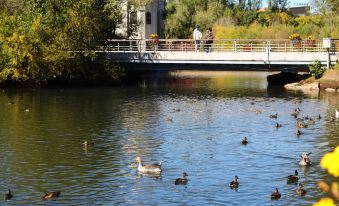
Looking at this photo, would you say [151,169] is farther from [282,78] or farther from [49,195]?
[282,78]

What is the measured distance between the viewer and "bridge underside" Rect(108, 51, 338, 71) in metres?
62.1

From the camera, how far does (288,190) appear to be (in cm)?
2186

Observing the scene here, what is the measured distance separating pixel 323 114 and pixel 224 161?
18.3 m

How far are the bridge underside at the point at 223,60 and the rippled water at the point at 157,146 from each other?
214 inches

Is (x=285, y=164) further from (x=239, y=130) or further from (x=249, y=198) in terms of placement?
(x=239, y=130)

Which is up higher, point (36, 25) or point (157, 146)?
point (36, 25)

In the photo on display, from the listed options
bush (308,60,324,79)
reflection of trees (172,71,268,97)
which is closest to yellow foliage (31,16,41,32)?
reflection of trees (172,71,268,97)

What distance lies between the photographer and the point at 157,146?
3147 centimetres

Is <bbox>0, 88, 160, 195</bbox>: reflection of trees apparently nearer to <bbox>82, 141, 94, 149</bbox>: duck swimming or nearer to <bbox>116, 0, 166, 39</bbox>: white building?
<bbox>82, 141, 94, 149</bbox>: duck swimming

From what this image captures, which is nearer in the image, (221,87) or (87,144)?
(87,144)

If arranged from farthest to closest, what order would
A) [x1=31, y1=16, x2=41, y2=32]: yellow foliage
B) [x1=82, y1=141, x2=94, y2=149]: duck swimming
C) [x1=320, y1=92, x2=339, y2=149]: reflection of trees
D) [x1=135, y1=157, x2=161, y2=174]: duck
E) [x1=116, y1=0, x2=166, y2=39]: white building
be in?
[x1=116, y1=0, x2=166, y2=39]: white building, [x1=31, y1=16, x2=41, y2=32]: yellow foliage, [x1=320, y1=92, x2=339, y2=149]: reflection of trees, [x1=82, y1=141, x2=94, y2=149]: duck swimming, [x1=135, y1=157, x2=161, y2=174]: duck

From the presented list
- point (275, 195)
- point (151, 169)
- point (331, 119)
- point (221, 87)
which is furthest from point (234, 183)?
point (221, 87)

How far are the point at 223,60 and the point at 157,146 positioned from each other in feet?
108

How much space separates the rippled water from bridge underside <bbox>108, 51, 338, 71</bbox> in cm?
544
